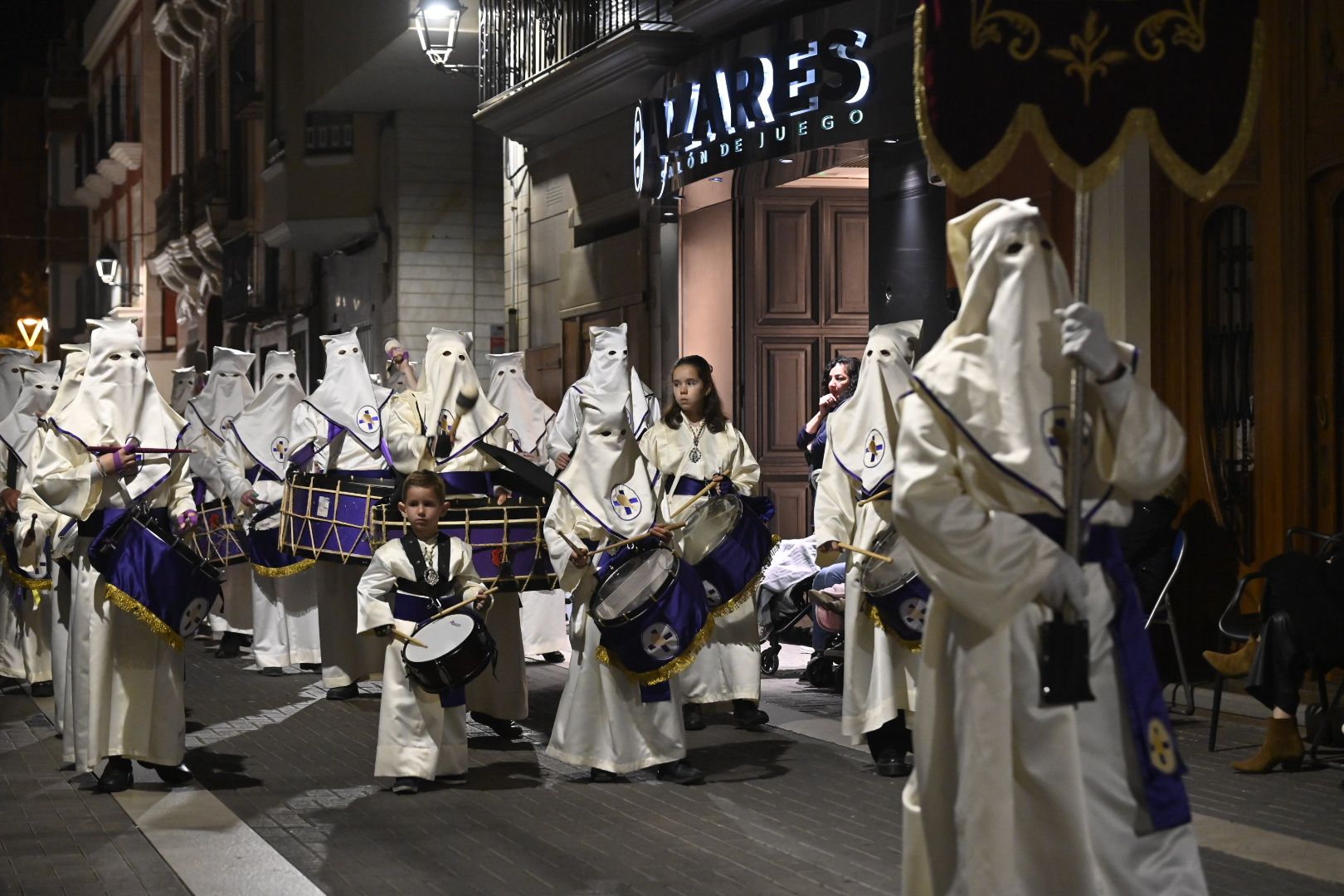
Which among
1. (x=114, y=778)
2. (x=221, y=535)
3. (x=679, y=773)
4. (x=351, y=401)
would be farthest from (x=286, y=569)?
(x=679, y=773)

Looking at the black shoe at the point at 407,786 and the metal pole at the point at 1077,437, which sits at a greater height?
the metal pole at the point at 1077,437

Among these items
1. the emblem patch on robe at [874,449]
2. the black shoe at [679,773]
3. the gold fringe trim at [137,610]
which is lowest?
the black shoe at [679,773]

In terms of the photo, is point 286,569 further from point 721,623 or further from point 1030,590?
point 1030,590

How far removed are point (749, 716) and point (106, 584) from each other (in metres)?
3.70

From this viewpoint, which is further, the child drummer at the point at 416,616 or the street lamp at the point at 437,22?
the street lamp at the point at 437,22

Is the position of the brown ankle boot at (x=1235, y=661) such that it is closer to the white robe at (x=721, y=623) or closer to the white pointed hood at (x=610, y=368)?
the white robe at (x=721, y=623)

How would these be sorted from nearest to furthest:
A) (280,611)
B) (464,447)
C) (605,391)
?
1. (605,391)
2. (464,447)
3. (280,611)

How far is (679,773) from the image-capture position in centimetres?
904

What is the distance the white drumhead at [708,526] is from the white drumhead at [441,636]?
1882mm

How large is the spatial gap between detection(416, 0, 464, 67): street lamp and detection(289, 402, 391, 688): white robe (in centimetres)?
862

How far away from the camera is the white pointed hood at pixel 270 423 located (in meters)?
14.1

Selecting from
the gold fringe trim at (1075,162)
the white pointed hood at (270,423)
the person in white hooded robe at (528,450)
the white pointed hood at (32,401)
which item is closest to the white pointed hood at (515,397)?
the person in white hooded robe at (528,450)

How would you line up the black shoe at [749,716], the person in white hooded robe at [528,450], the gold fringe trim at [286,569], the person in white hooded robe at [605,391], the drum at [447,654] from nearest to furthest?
the drum at [447,654]
the person in white hooded robe at [605,391]
the black shoe at [749,716]
the gold fringe trim at [286,569]
the person in white hooded robe at [528,450]

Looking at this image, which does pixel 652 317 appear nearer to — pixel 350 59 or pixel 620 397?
pixel 350 59
